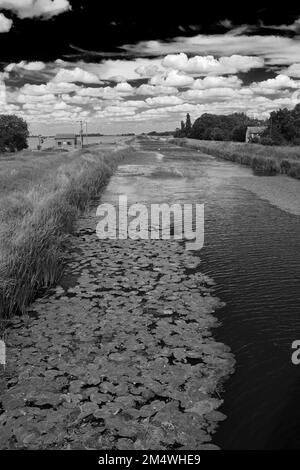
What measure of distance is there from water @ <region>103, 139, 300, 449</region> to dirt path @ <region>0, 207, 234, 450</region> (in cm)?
32

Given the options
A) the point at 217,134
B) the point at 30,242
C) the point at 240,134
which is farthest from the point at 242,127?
the point at 30,242

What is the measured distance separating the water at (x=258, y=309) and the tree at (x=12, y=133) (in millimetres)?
70506

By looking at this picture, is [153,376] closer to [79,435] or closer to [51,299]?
[79,435]

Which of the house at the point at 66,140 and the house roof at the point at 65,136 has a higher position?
the house roof at the point at 65,136

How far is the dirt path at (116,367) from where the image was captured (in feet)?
16.6

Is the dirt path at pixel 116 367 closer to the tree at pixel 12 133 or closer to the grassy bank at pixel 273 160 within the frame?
the grassy bank at pixel 273 160

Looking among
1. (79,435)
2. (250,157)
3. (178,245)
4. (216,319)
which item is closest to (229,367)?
(216,319)

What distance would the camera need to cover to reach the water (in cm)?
544

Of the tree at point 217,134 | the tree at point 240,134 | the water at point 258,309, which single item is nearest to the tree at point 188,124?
the tree at point 217,134

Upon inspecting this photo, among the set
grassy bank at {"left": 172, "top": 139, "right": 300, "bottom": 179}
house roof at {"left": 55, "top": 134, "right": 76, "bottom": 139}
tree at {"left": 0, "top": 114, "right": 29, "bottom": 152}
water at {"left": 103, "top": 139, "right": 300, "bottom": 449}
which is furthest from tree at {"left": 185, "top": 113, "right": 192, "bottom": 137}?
water at {"left": 103, "top": 139, "right": 300, "bottom": 449}

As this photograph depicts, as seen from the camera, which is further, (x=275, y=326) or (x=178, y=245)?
(x=178, y=245)

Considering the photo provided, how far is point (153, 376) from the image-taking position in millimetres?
6156
